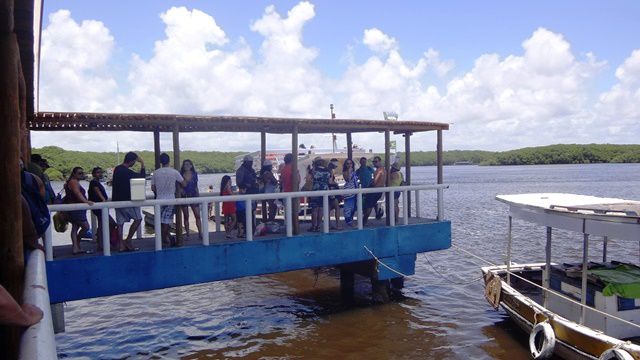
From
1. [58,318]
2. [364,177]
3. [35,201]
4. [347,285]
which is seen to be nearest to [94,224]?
[58,318]

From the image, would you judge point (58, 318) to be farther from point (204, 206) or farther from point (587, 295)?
point (587, 295)

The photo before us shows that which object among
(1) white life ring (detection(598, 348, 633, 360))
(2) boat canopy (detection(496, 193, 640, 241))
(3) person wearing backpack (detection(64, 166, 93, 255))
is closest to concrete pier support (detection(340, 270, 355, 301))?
(2) boat canopy (detection(496, 193, 640, 241))

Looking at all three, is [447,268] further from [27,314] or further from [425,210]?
[425,210]

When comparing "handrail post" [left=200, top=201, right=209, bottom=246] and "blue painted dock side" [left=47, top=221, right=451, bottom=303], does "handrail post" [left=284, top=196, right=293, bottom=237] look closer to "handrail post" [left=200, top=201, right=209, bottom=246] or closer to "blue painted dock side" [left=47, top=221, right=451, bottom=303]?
"blue painted dock side" [left=47, top=221, right=451, bottom=303]

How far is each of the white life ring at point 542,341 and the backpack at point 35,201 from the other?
25.3 ft

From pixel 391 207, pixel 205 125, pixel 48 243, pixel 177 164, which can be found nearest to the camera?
pixel 48 243

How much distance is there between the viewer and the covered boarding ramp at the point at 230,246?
8278 millimetres

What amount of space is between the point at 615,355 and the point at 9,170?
7648mm

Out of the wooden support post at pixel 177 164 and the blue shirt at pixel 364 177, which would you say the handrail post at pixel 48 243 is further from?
the blue shirt at pixel 364 177

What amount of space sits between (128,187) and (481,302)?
29.8 ft

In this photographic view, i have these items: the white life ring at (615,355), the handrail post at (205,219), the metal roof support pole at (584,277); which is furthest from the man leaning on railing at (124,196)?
the white life ring at (615,355)

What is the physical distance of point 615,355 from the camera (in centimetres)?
732

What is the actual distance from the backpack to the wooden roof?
4228mm

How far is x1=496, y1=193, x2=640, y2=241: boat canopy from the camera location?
7.48m
